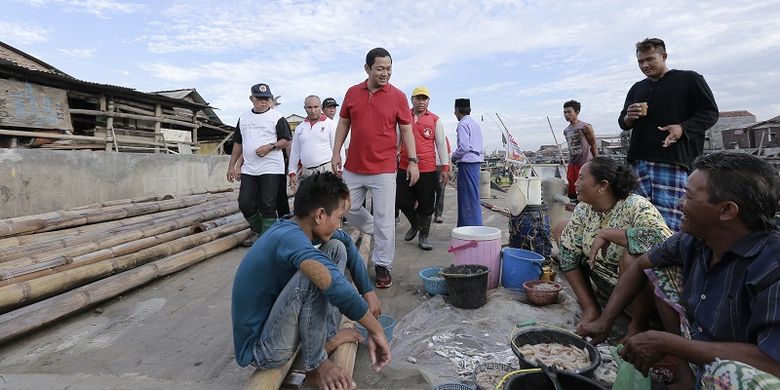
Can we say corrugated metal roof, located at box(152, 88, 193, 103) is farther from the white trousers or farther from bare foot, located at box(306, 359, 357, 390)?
bare foot, located at box(306, 359, 357, 390)

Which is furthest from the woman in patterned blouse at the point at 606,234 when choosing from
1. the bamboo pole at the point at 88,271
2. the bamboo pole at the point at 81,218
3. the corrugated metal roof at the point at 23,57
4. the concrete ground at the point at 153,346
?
the corrugated metal roof at the point at 23,57

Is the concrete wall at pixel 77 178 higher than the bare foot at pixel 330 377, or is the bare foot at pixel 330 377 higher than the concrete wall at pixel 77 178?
the concrete wall at pixel 77 178

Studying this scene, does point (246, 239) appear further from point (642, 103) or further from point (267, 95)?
point (642, 103)

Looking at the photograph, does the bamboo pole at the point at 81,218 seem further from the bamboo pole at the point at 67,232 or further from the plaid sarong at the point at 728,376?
the plaid sarong at the point at 728,376

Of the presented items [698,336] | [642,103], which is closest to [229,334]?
[698,336]

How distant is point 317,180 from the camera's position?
6.98ft

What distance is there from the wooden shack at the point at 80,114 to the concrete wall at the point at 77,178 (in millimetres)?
3707

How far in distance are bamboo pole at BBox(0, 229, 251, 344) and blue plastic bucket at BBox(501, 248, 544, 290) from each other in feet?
10.1

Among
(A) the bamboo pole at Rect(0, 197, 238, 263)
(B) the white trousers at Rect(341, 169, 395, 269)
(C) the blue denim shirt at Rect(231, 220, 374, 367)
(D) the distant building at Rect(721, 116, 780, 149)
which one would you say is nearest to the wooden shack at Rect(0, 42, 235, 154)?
(A) the bamboo pole at Rect(0, 197, 238, 263)

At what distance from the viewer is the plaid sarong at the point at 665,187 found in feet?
10.6

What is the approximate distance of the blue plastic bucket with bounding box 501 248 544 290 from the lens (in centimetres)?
355

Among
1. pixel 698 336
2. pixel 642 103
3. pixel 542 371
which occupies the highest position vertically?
pixel 642 103

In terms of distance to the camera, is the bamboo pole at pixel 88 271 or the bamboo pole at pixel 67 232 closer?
the bamboo pole at pixel 88 271

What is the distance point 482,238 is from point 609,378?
1.56 m
